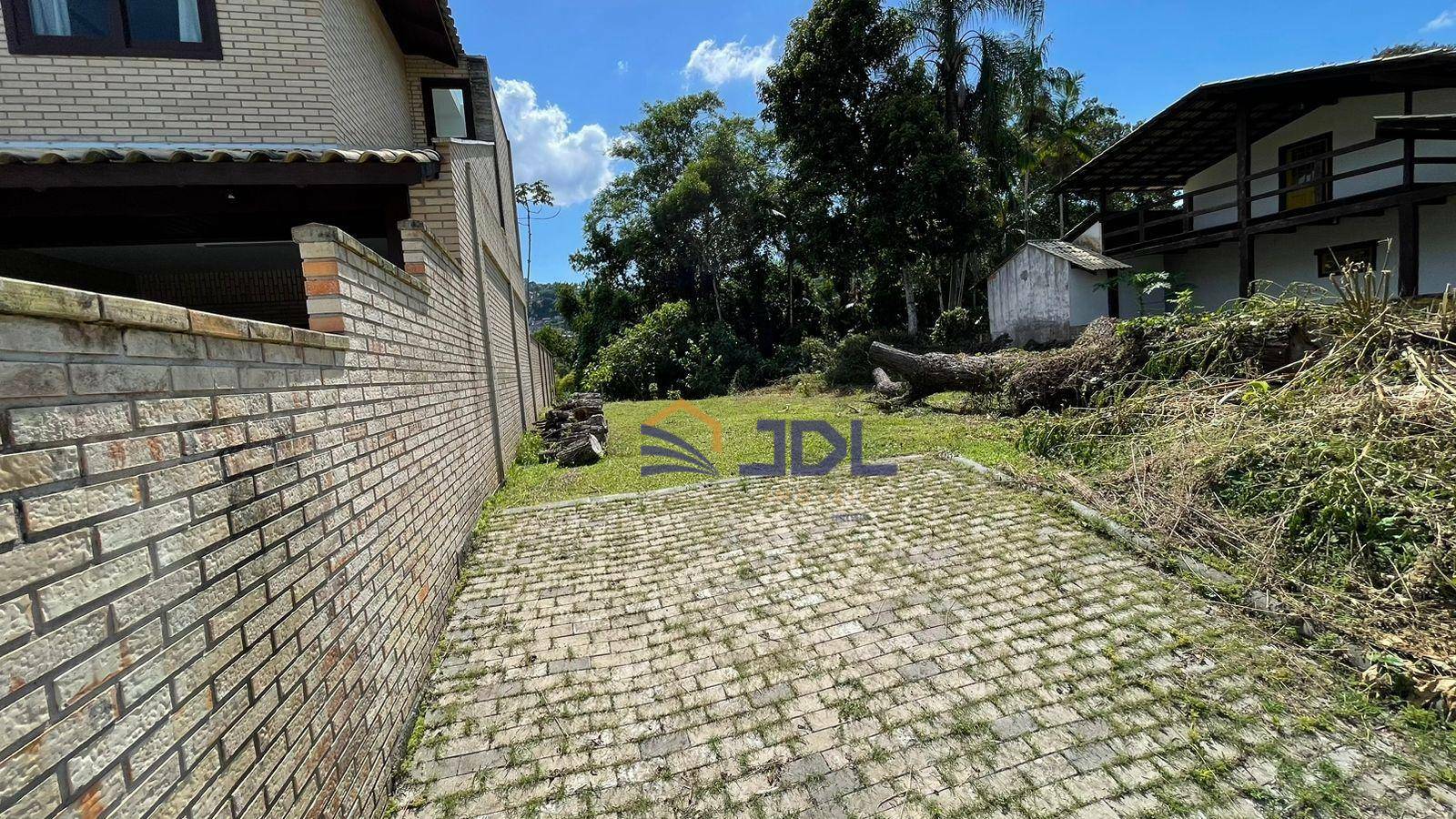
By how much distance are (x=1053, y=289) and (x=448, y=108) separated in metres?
14.1

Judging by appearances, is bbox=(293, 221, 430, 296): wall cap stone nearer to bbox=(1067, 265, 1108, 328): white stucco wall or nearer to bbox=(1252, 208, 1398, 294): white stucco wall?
bbox=(1252, 208, 1398, 294): white stucco wall

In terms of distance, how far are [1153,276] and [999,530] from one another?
40.9 feet

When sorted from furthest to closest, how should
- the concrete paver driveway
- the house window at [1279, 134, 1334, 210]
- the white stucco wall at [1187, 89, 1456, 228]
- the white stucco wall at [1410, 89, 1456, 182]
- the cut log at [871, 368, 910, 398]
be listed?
the cut log at [871, 368, 910, 398] < the house window at [1279, 134, 1334, 210] < the white stucco wall at [1187, 89, 1456, 228] < the white stucco wall at [1410, 89, 1456, 182] < the concrete paver driveway

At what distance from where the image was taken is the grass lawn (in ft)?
21.9

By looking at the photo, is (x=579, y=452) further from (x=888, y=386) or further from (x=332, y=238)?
(x=888, y=386)

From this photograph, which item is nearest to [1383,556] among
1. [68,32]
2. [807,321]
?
[68,32]

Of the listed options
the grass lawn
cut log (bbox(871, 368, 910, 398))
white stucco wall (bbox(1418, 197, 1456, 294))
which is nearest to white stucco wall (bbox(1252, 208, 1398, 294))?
white stucco wall (bbox(1418, 197, 1456, 294))

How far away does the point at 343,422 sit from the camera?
2.46 meters

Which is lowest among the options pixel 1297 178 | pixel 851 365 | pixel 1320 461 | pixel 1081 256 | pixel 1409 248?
pixel 1320 461

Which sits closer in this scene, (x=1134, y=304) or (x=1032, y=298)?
(x=1134, y=304)

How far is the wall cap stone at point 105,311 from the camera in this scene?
1057 millimetres

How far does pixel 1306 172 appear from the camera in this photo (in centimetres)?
1263

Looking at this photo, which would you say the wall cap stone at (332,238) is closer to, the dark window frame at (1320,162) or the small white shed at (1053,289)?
the small white shed at (1053,289)

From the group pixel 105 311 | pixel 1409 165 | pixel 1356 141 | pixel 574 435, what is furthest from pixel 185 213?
pixel 1356 141
